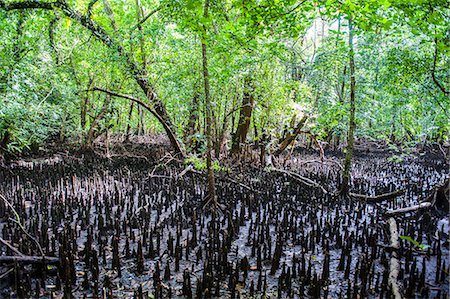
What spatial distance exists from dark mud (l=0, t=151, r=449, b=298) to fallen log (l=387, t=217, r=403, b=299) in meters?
0.06

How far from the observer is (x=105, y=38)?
7.24 metres

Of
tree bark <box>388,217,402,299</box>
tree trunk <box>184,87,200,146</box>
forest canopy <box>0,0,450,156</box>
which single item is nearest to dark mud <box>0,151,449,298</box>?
tree bark <box>388,217,402,299</box>

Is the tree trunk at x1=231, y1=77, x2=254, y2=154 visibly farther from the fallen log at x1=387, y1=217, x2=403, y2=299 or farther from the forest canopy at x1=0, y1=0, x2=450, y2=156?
the fallen log at x1=387, y1=217, x2=403, y2=299

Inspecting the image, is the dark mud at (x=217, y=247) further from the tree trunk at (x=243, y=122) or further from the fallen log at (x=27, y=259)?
the tree trunk at (x=243, y=122)

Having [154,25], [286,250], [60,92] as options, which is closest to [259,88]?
[154,25]

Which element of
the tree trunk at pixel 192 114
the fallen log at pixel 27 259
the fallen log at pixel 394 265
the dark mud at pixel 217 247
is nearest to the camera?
the fallen log at pixel 394 265

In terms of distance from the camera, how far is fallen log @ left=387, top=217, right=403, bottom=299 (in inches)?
102

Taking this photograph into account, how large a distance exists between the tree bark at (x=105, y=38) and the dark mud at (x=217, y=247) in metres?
2.39

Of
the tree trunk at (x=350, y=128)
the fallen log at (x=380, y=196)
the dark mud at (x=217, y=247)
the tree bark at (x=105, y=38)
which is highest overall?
the tree bark at (x=105, y=38)

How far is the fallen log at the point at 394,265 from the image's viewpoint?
260cm

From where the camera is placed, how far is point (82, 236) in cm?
398

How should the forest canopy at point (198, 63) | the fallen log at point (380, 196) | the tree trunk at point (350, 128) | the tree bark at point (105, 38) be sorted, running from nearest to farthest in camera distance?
the forest canopy at point (198, 63) < the tree trunk at point (350, 128) < the fallen log at point (380, 196) < the tree bark at point (105, 38)

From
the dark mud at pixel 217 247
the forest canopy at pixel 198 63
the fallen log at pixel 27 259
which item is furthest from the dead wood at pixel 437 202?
the fallen log at pixel 27 259

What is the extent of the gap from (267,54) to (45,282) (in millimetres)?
5599
